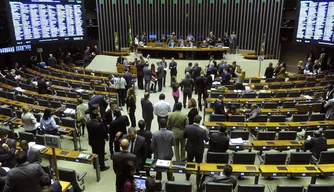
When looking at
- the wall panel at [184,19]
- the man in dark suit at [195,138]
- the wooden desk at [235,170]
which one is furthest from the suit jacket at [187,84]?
the wall panel at [184,19]

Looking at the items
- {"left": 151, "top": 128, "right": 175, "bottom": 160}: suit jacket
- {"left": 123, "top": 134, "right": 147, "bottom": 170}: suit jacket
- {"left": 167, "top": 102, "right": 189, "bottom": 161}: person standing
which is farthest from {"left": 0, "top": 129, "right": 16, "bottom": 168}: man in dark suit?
{"left": 167, "top": 102, "right": 189, "bottom": 161}: person standing

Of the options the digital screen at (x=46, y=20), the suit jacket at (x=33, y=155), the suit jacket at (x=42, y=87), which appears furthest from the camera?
the digital screen at (x=46, y=20)

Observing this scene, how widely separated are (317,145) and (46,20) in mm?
14209

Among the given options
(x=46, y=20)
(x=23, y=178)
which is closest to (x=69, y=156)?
(x=23, y=178)

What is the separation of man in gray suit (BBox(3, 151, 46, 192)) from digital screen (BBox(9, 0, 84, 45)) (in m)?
11.9

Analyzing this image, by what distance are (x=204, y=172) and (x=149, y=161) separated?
1011mm

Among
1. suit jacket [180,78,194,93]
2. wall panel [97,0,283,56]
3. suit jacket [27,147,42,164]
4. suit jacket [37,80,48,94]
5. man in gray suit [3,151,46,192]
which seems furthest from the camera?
wall panel [97,0,283,56]

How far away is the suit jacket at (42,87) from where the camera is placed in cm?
975

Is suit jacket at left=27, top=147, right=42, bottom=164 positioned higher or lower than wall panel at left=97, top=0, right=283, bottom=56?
lower

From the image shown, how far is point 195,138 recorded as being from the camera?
5199 millimetres

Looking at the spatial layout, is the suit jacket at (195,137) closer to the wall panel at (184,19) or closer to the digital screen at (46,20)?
the digital screen at (46,20)

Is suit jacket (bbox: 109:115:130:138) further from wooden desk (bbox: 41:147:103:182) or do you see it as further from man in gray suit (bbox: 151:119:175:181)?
man in gray suit (bbox: 151:119:175:181)

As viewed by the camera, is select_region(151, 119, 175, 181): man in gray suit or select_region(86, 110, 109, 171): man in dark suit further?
select_region(86, 110, 109, 171): man in dark suit

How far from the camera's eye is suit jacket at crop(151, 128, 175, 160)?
16.3 feet
